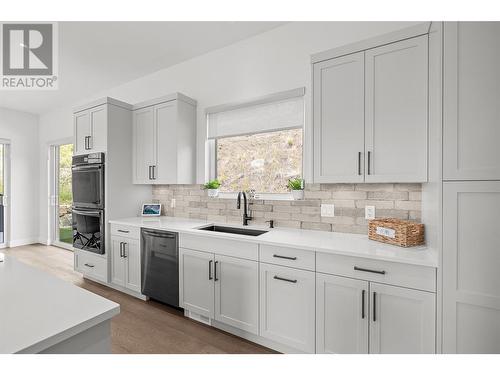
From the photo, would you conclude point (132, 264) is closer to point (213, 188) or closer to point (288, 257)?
point (213, 188)

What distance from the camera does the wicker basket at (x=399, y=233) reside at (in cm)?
185

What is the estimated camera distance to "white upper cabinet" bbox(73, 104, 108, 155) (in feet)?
11.0

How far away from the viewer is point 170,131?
126 inches

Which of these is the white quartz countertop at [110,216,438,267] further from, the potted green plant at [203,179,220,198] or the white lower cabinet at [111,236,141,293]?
the white lower cabinet at [111,236,141,293]

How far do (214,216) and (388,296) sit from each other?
2.05 m

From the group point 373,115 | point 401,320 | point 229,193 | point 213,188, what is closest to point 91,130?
point 213,188

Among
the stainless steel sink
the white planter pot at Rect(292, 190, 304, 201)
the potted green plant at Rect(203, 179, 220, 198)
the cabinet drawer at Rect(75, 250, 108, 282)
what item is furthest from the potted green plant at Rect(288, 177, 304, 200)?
the cabinet drawer at Rect(75, 250, 108, 282)

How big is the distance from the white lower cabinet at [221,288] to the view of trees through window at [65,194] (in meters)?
4.12

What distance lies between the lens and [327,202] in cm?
252

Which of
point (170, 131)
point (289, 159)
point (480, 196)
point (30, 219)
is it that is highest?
point (170, 131)

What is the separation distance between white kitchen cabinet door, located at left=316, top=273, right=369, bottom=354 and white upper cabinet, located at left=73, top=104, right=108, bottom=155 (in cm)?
297

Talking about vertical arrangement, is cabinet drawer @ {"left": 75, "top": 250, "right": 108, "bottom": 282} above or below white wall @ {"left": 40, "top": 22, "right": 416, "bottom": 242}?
below
